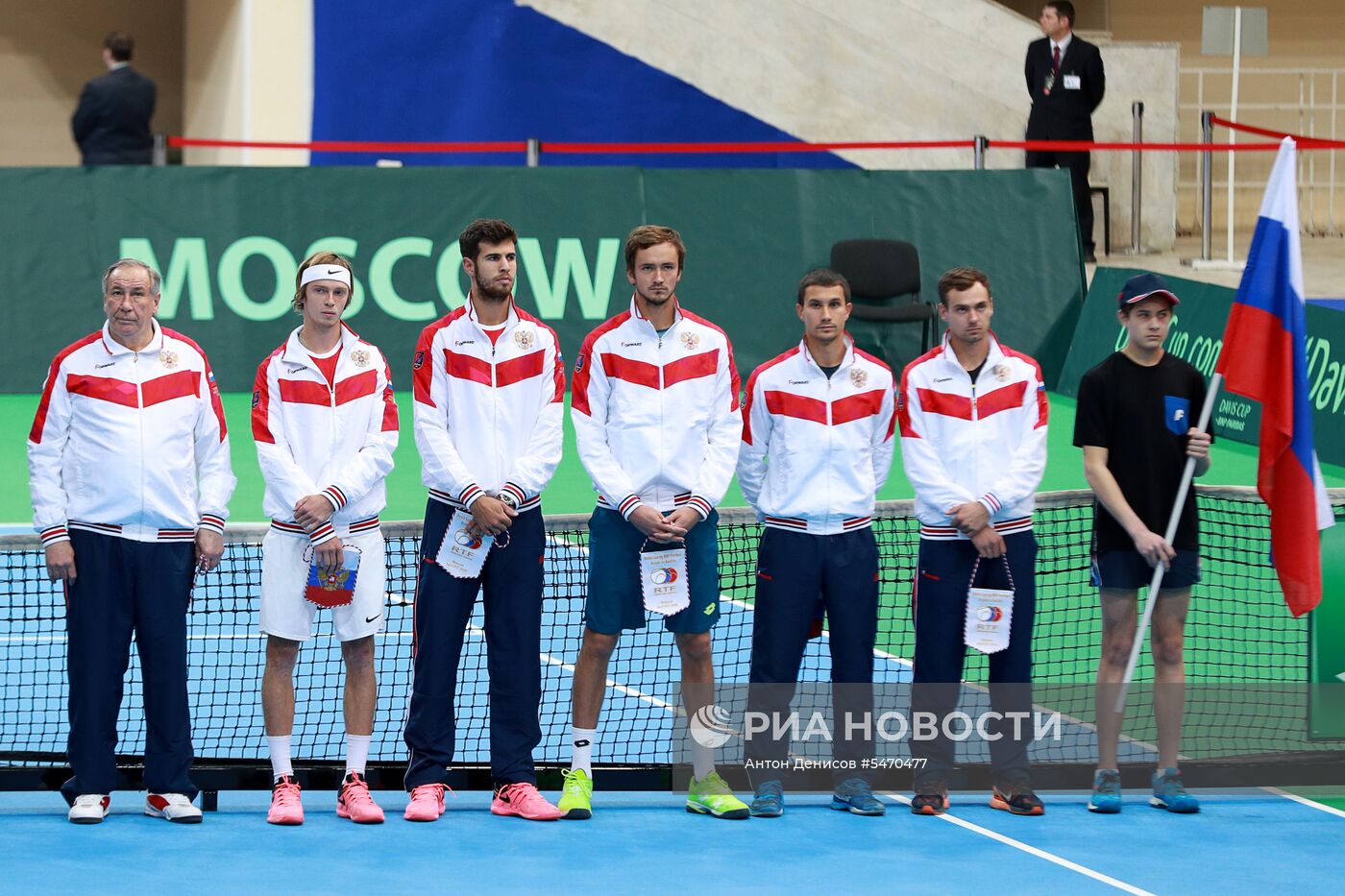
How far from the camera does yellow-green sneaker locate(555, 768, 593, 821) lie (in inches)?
283

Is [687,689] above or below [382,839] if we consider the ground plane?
above

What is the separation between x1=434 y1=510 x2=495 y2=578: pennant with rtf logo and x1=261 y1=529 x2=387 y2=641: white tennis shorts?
0.90ft

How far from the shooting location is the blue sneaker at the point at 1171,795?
24.2 feet

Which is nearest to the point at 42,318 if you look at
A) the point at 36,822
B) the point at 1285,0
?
the point at 36,822

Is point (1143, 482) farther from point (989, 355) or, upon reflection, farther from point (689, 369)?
point (689, 369)

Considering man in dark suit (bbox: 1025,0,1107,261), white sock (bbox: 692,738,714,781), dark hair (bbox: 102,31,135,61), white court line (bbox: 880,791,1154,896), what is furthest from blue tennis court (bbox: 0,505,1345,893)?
man in dark suit (bbox: 1025,0,1107,261)

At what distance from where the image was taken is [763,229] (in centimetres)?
1698

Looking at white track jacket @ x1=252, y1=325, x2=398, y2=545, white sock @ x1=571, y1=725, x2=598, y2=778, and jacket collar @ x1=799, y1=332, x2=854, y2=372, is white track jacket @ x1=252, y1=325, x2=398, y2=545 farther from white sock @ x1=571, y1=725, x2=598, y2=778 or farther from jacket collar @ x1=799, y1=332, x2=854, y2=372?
jacket collar @ x1=799, y1=332, x2=854, y2=372

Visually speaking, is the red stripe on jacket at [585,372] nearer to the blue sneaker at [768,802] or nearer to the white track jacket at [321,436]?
the white track jacket at [321,436]

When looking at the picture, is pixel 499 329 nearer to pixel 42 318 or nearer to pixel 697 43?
pixel 42 318

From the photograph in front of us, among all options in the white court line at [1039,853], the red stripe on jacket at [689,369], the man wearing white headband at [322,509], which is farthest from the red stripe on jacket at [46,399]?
the white court line at [1039,853]

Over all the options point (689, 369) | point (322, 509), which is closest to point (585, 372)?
Result: point (689, 369)

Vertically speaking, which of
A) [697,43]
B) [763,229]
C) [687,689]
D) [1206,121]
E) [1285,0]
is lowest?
[687,689]

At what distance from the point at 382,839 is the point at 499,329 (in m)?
1.97
